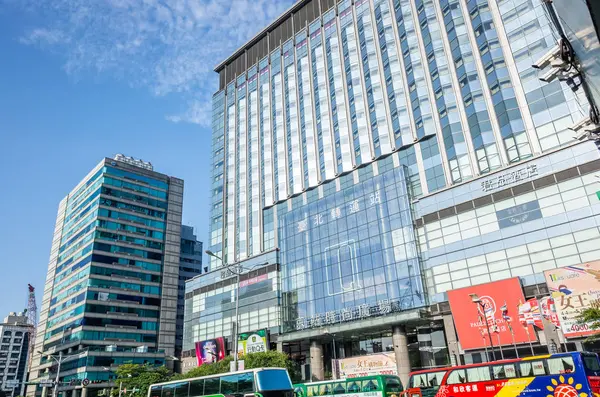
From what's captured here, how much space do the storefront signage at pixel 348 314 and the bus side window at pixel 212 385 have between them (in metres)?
29.1

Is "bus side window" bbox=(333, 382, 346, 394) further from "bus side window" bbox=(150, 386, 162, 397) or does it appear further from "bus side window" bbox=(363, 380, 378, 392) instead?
"bus side window" bbox=(150, 386, 162, 397)

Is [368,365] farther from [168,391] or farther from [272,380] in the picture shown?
[272,380]

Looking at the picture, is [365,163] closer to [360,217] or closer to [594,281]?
[360,217]

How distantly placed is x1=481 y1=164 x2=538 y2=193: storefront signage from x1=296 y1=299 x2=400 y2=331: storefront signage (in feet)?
57.5

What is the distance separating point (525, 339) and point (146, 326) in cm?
8096

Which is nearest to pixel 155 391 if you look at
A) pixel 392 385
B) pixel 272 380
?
pixel 272 380

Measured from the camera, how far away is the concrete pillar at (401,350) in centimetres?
5156

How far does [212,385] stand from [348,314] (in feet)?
99.8

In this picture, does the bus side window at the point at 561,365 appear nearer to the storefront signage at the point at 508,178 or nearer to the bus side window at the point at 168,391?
the bus side window at the point at 168,391

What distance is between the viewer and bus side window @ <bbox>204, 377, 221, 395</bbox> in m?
30.2

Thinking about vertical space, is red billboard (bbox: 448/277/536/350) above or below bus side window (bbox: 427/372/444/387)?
above

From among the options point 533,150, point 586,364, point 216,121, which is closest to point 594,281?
point 533,150

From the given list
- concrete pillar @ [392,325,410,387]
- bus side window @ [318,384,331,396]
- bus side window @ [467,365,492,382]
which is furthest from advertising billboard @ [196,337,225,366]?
→ bus side window @ [467,365,492,382]

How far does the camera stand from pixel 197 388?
104 ft
